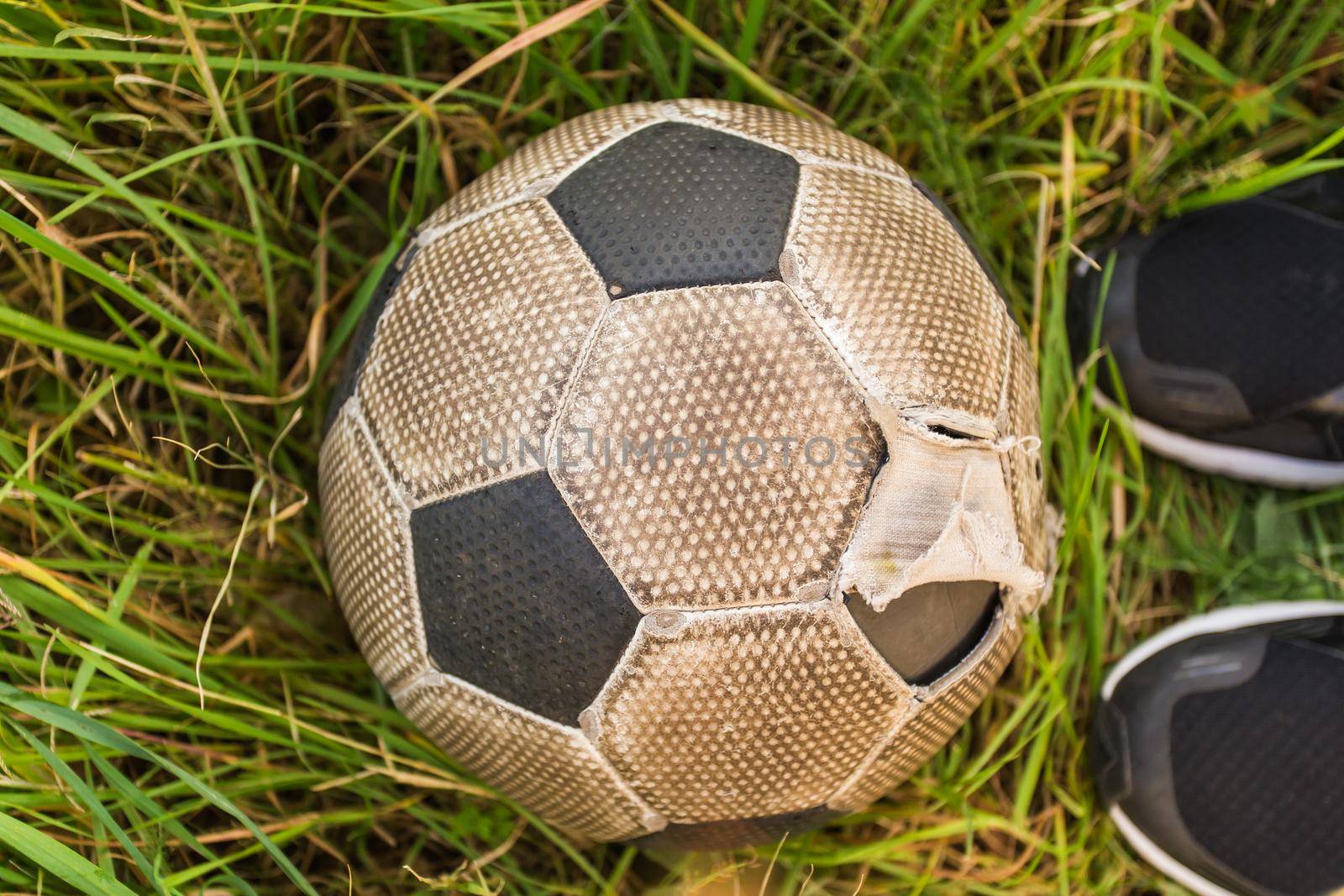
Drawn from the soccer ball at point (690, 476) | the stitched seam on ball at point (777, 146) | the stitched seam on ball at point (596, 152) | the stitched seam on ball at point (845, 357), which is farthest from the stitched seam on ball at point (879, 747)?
the stitched seam on ball at point (596, 152)

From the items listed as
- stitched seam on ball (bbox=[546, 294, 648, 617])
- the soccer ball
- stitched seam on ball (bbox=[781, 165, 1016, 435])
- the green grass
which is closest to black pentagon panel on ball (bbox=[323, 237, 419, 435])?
the soccer ball

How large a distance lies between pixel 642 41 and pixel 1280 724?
1927 mm

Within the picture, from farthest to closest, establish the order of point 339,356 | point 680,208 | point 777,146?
point 339,356, point 777,146, point 680,208

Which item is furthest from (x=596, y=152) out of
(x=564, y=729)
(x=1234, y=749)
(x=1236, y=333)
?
(x=1234, y=749)

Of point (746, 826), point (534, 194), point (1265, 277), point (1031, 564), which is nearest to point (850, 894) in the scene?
point (746, 826)

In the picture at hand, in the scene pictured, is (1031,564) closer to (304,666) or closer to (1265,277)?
(1265,277)

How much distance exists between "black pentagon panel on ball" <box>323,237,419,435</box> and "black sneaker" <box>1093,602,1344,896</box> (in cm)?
163

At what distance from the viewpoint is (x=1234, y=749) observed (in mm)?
2088

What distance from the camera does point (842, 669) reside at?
1307 millimetres

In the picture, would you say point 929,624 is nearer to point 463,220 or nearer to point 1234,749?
point 463,220

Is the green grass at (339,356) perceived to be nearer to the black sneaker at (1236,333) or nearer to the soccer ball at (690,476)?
the black sneaker at (1236,333)

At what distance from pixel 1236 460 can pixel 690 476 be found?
1522 millimetres

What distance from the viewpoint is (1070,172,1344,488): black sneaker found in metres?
2.12

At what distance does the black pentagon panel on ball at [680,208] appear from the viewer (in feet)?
4.28
